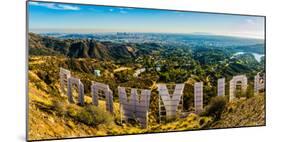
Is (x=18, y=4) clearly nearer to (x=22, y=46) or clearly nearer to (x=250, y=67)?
(x=22, y=46)

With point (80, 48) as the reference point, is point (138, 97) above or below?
below

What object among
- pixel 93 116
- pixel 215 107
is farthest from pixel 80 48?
pixel 215 107

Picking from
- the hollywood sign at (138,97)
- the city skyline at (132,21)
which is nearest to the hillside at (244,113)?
the hollywood sign at (138,97)

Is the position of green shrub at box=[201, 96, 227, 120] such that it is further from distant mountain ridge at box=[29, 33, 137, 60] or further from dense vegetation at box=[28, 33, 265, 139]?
distant mountain ridge at box=[29, 33, 137, 60]

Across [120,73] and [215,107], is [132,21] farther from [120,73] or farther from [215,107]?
[215,107]

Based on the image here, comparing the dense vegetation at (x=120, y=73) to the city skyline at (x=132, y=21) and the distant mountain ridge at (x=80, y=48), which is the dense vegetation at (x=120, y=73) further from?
the city skyline at (x=132, y=21)
